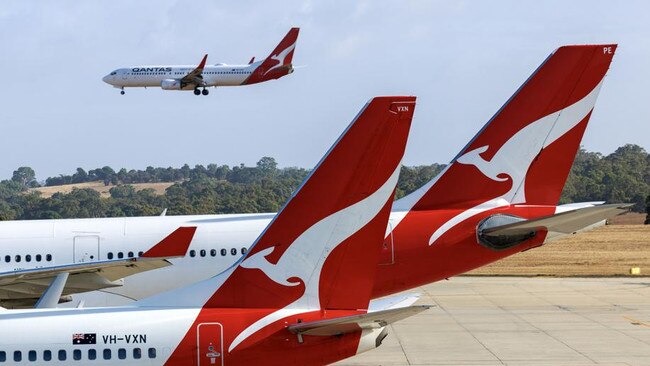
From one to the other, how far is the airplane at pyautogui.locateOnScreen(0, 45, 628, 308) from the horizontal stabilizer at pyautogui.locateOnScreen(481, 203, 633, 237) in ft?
0.22

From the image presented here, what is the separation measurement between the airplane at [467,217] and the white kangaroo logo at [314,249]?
861cm

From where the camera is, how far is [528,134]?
24875mm

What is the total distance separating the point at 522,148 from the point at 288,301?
11369 millimetres

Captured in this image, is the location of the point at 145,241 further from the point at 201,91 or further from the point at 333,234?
the point at 201,91

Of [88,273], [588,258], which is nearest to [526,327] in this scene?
[88,273]

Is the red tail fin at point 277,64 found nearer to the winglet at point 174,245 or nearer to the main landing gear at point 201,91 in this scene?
the main landing gear at point 201,91

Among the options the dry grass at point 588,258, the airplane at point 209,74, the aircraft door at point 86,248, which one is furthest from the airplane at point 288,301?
the airplane at point 209,74

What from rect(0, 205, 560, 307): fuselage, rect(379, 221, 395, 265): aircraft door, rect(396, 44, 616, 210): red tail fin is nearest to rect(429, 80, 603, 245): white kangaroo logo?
rect(396, 44, 616, 210): red tail fin

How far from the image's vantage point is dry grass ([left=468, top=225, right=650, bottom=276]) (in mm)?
52531

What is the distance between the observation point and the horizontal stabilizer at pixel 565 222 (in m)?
18.8

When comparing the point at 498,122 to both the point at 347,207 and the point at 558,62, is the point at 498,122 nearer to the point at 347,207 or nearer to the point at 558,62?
the point at 558,62

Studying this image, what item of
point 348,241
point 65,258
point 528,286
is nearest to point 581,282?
point 528,286

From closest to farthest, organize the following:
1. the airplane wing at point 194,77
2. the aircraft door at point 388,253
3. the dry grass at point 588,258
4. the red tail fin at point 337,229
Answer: the red tail fin at point 337,229 < the aircraft door at point 388,253 < the dry grass at point 588,258 < the airplane wing at point 194,77

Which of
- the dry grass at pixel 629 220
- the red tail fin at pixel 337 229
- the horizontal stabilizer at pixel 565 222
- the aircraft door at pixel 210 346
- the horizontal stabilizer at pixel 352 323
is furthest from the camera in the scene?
the dry grass at pixel 629 220
